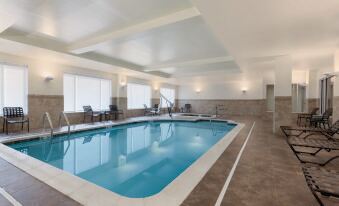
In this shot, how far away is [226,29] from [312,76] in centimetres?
756

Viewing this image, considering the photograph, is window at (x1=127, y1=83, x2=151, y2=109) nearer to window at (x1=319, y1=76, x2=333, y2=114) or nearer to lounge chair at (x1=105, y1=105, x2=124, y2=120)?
lounge chair at (x1=105, y1=105, x2=124, y2=120)

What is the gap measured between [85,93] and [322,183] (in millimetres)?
9105

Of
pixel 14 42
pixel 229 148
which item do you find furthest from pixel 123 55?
pixel 229 148

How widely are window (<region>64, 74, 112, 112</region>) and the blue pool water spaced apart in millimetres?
2401

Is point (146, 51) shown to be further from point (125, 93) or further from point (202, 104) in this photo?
point (202, 104)

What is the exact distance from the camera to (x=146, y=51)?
641 centimetres

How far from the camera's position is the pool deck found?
186cm

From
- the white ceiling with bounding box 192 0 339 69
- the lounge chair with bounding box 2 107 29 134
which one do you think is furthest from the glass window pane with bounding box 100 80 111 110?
the white ceiling with bounding box 192 0 339 69

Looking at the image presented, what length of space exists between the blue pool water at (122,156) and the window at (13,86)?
2207mm

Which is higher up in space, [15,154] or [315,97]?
[315,97]

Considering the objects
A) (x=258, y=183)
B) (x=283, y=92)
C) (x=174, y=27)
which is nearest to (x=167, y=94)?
(x=283, y=92)

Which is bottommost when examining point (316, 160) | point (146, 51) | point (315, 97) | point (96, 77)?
point (316, 160)

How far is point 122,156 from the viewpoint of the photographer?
172 inches

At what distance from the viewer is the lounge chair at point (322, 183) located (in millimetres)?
1452
